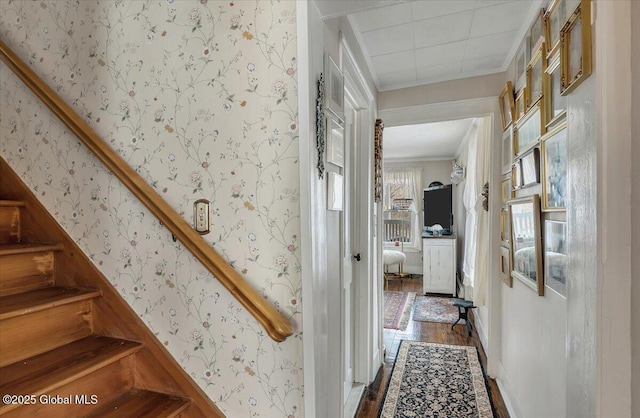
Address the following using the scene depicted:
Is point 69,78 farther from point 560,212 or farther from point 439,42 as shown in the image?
point 560,212

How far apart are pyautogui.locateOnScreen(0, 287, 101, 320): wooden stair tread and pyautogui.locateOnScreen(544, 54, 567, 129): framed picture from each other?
216 centimetres

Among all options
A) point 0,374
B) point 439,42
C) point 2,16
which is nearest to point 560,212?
point 439,42

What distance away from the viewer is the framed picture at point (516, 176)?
200 centimetres

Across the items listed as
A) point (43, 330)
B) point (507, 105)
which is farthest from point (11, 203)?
point (507, 105)

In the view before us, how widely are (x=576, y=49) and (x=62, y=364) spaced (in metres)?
2.01

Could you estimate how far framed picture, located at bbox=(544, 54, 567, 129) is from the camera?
138 cm

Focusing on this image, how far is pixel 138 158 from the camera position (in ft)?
4.47

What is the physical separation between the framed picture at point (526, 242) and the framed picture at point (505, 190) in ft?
0.39

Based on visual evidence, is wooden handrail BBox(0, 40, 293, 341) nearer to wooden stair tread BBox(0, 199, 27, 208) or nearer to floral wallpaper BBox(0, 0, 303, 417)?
floral wallpaper BBox(0, 0, 303, 417)

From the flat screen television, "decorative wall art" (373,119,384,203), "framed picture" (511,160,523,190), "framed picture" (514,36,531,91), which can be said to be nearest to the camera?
"framed picture" (514,36,531,91)

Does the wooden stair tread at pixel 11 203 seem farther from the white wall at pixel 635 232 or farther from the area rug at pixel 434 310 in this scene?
the area rug at pixel 434 310

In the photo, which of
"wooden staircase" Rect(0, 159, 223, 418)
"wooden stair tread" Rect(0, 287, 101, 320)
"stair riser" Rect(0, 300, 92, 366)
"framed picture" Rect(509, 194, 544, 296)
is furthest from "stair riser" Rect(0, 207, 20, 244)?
"framed picture" Rect(509, 194, 544, 296)

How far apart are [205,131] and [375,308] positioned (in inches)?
82.8

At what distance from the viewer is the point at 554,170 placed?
→ 1446 millimetres
